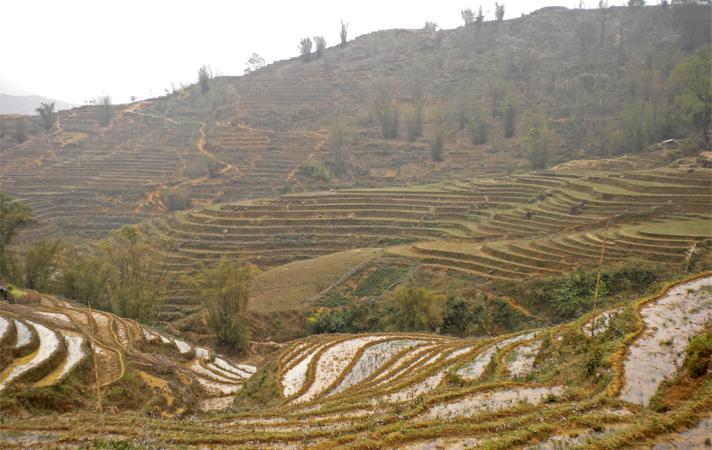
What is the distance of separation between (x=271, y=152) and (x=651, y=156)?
155 feet

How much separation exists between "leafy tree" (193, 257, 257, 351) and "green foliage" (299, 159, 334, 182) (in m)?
33.0

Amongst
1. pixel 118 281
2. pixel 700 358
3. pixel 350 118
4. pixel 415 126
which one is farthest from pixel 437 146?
pixel 700 358

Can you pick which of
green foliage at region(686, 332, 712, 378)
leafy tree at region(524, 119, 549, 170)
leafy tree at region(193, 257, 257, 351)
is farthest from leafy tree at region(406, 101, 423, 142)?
green foliage at region(686, 332, 712, 378)

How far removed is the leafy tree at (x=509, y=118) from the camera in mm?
63375

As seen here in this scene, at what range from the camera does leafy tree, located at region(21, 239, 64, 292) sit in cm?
2825

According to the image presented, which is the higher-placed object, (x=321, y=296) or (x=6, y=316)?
(x=6, y=316)

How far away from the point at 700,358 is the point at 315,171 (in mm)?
52655

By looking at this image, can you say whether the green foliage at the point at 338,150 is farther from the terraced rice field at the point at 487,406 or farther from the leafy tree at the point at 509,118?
the terraced rice field at the point at 487,406

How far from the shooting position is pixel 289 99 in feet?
275

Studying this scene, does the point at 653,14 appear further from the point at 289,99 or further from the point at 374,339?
the point at 374,339

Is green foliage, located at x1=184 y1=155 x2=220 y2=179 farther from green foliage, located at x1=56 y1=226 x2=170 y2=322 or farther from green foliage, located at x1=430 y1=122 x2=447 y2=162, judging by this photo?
green foliage, located at x1=430 y1=122 x2=447 y2=162

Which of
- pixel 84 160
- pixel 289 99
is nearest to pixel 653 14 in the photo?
pixel 289 99

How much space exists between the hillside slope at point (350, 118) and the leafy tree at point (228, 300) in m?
27.6

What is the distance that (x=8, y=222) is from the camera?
26.8m
